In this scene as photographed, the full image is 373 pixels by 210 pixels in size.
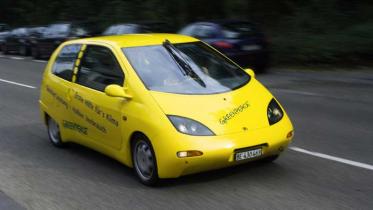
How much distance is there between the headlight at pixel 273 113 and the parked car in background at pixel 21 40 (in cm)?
2252

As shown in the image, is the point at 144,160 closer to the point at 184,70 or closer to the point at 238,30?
the point at 184,70

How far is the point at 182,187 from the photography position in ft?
19.5

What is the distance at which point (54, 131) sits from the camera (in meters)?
8.20

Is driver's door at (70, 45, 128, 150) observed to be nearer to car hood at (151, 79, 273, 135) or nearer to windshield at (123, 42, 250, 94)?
windshield at (123, 42, 250, 94)

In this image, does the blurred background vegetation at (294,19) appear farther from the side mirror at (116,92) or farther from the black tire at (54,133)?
the side mirror at (116,92)

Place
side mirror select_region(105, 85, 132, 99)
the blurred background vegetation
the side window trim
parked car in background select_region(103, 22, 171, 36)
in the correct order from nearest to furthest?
side mirror select_region(105, 85, 132, 99) → the side window trim → the blurred background vegetation → parked car in background select_region(103, 22, 171, 36)

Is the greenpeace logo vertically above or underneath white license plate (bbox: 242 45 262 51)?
above

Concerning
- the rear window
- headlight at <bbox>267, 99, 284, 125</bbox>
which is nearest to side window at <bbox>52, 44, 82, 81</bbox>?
headlight at <bbox>267, 99, 284, 125</bbox>

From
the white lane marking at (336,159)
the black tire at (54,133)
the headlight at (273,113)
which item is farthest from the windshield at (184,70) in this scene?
the black tire at (54,133)

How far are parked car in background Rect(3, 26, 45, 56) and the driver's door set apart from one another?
69.0 feet

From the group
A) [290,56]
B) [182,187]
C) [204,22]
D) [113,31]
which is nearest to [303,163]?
[182,187]

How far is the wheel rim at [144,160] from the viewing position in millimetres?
5988

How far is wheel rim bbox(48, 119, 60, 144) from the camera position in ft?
26.4

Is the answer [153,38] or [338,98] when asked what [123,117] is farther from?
[338,98]
